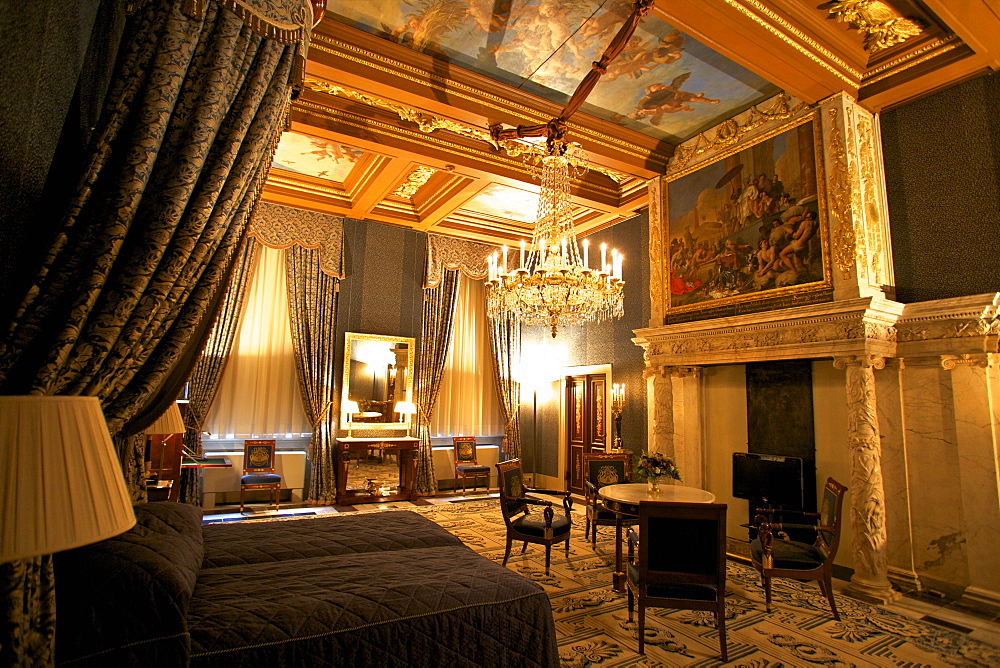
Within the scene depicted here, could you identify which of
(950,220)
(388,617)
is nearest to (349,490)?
(388,617)

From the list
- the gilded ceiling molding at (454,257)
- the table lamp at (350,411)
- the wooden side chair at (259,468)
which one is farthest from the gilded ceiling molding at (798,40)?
the wooden side chair at (259,468)

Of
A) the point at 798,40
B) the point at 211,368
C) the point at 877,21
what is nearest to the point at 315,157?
the point at 211,368

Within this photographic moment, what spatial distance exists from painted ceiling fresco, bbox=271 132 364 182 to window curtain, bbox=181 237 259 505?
1.25 m

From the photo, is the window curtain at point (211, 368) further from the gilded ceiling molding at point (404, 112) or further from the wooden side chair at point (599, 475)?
the wooden side chair at point (599, 475)

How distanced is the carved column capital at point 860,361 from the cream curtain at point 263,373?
21.8 feet

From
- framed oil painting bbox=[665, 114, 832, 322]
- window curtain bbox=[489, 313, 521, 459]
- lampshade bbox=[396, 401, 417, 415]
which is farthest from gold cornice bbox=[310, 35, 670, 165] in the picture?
lampshade bbox=[396, 401, 417, 415]

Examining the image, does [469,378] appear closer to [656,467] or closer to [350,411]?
[350,411]

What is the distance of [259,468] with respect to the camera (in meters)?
7.04

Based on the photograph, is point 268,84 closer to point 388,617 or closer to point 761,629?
point 388,617

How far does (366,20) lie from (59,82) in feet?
10.6

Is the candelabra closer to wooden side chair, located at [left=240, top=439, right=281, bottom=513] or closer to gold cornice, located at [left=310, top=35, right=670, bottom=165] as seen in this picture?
gold cornice, located at [left=310, top=35, right=670, bottom=165]

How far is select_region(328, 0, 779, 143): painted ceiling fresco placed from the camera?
413 centimetres

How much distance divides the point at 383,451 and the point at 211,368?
8.52 feet

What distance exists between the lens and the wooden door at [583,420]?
8023 mm
